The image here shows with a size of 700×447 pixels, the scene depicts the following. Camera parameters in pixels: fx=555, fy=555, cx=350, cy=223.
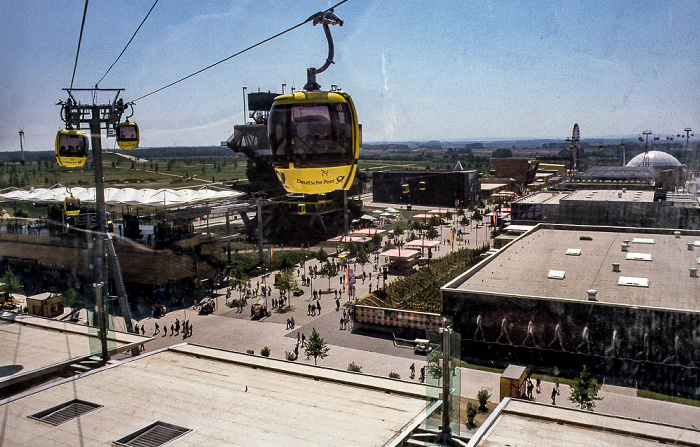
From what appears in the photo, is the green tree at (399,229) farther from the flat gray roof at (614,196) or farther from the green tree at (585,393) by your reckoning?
the green tree at (585,393)

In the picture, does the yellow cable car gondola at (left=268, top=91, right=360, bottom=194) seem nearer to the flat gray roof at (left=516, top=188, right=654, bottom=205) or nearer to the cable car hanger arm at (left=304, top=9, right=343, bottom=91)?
the cable car hanger arm at (left=304, top=9, right=343, bottom=91)

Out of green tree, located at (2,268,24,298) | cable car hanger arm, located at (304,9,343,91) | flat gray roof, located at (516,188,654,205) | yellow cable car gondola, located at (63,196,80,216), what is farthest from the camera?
flat gray roof, located at (516,188,654,205)

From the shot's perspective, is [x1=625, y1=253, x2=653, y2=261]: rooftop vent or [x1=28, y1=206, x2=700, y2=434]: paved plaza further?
Answer: [x1=625, y1=253, x2=653, y2=261]: rooftop vent

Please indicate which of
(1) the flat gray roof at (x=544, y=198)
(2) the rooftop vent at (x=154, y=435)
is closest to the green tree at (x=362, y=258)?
(1) the flat gray roof at (x=544, y=198)

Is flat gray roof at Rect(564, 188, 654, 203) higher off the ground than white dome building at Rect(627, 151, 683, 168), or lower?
lower

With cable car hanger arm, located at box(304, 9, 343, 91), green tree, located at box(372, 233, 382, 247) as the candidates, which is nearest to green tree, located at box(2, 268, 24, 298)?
green tree, located at box(372, 233, 382, 247)

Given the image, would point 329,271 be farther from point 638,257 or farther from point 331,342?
point 638,257

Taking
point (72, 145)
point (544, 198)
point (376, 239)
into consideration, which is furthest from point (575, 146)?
point (72, 145)
